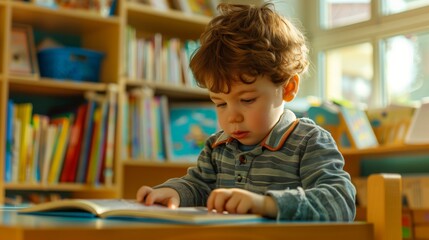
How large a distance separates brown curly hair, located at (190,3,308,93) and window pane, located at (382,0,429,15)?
204 cm

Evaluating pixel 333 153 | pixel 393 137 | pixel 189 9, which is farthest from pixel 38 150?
pixel 333 153

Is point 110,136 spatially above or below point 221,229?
above

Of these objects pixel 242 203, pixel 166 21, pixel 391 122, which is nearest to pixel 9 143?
pixel 166 21

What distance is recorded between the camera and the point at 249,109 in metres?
1.21

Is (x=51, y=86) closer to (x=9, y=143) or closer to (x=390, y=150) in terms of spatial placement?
(x=9, y=143)

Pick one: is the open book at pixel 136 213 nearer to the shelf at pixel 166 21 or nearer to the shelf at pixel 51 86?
the shelf at pixel 51 86

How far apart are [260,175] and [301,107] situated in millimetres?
2093

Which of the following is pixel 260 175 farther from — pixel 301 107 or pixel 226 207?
pixel 301 107

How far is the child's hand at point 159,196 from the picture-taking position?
1.14 metres

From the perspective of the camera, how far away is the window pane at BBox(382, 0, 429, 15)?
3.21 m

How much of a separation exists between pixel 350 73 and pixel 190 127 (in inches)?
35.7

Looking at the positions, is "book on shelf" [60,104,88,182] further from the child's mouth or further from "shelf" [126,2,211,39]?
the child's mouth

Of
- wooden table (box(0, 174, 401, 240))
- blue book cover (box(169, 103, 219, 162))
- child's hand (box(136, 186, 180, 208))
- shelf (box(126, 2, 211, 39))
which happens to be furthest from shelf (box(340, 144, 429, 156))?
wooden table (box(0, 174, 401, 240))

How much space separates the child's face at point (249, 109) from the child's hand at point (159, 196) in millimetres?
162
